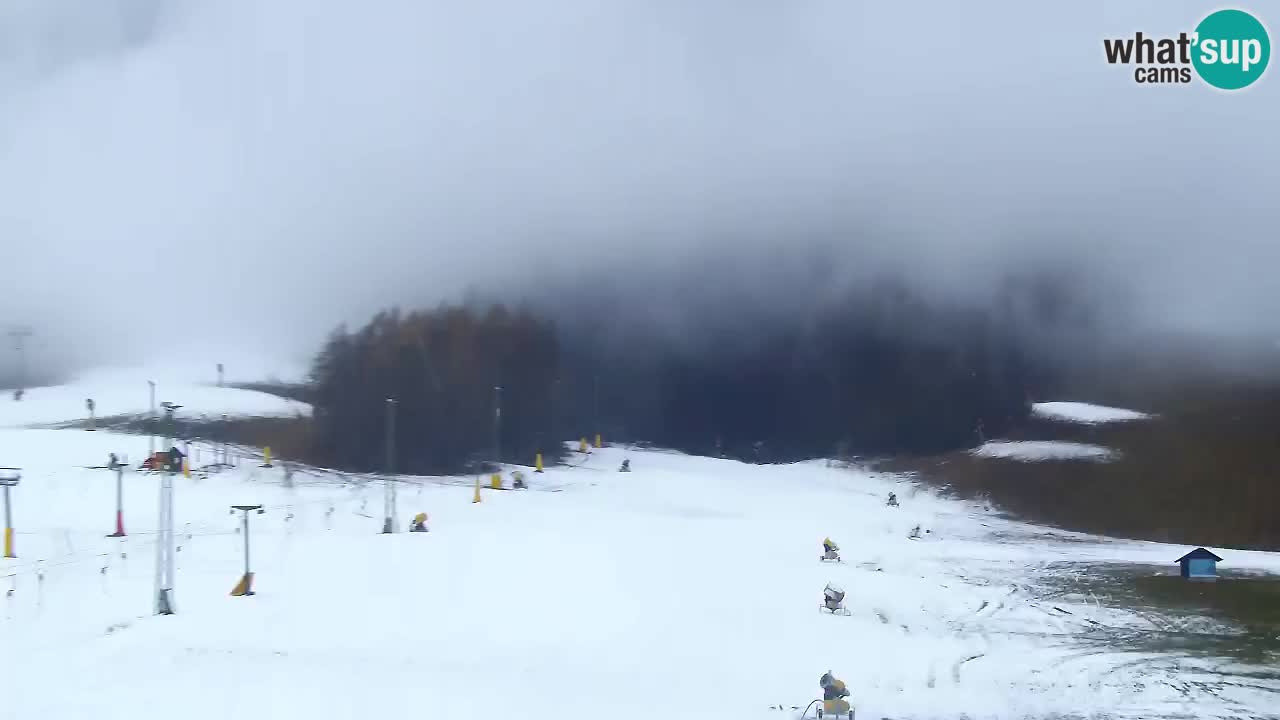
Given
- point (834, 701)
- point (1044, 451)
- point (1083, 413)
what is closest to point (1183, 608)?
point (834, 701)

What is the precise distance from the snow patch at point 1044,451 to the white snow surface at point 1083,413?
3.66ft

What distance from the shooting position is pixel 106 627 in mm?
15500

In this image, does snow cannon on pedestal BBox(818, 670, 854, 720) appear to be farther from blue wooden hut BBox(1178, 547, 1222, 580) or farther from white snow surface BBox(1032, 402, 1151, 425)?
white snow surface BBox(1032, 402, 1151, 425)

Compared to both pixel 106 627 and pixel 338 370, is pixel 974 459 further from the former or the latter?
pixel 106 627

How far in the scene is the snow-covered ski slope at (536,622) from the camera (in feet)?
39.3

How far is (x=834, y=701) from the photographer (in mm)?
11602

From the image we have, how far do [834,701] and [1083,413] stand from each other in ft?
116

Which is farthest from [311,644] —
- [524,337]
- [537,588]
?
[524,337]

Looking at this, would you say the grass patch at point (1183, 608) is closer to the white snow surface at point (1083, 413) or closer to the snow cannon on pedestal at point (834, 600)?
the snow cannon on pedestal at point (834, 600)

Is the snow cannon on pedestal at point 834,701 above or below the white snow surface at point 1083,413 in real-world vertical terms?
below

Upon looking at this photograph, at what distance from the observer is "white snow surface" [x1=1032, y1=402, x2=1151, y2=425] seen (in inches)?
1555

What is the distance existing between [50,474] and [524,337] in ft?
75.1

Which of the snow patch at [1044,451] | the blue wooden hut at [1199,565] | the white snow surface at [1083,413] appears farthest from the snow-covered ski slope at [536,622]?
the white snow surface at [1083,413]

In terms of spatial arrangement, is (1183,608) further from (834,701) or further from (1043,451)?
(1043,451)
